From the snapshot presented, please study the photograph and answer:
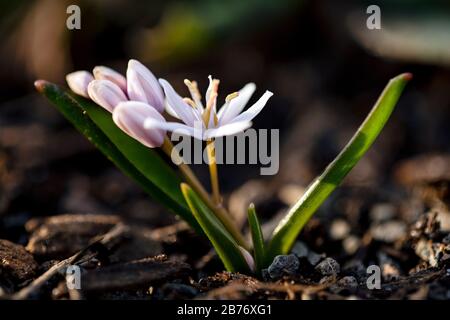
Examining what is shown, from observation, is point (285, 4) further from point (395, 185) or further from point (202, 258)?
point (202, 258)

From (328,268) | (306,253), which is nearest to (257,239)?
(328,268)

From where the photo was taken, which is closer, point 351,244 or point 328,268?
point 328,268

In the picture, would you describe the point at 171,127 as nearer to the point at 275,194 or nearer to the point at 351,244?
the point at 351,244

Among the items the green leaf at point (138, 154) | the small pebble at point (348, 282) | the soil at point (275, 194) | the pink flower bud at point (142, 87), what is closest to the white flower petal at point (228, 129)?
the pink flower bud at point (142, 87)

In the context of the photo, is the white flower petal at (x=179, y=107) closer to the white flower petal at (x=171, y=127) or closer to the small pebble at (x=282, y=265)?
the white flower petal at (x=171, y=127)

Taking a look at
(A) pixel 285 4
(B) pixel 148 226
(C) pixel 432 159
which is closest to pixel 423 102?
(C) pixel 432 159
